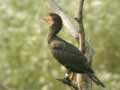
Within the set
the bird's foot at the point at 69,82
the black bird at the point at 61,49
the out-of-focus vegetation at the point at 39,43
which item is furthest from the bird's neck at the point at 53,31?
the out-of-focus vegetation at the point at 39,43

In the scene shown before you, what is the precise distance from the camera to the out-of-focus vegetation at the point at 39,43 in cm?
1177

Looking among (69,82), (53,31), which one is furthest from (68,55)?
(69,82)

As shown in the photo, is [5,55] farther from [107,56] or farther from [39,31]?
[107,56]

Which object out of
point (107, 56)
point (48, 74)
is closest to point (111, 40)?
point (107, 56)

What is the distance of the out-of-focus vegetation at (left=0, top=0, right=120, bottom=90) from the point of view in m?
11.8

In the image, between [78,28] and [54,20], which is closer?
[78,28]

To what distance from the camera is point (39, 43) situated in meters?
11.9

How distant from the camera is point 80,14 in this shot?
23.0ft

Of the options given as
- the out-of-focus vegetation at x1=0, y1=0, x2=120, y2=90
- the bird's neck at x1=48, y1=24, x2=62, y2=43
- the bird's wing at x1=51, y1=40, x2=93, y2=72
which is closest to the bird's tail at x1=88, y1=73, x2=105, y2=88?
the bird's wing at x1=51, y1=40, x2=93, y2=72

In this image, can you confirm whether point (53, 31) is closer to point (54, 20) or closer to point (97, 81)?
point (54, 20)

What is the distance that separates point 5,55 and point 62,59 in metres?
4.67

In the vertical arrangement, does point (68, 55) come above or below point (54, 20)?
below

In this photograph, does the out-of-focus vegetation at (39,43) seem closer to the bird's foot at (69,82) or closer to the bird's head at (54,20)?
the bird's head at (54,20)

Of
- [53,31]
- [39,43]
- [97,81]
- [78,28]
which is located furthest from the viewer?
[39,43]
